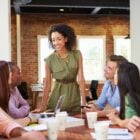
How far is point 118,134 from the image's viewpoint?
1964 mm

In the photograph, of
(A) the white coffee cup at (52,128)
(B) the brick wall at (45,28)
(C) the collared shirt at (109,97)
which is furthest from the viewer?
(B) the brick wall at (45,28)

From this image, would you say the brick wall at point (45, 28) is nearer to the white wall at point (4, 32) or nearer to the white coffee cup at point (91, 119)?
the white wall at point (4, 32)

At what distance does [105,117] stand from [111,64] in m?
0.60

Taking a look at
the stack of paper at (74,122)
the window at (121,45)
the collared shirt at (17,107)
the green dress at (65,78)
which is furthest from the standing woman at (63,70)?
the window at (121,45)

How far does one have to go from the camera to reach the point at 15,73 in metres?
2.78

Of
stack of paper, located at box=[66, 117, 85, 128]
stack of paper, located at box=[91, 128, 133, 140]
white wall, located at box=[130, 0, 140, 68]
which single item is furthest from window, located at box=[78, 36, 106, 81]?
stack of paper, located at box=[91, 128, 133, 140]

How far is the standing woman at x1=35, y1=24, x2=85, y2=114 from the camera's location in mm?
3057

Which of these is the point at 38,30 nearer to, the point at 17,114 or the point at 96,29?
the point at 96,29

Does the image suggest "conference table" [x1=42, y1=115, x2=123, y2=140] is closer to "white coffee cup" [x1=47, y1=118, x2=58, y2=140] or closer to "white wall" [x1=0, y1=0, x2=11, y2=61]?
"white coffee cup" [x1=47, y1=118, x2=58, y2=140]

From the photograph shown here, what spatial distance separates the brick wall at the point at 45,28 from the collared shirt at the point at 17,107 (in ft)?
25.3

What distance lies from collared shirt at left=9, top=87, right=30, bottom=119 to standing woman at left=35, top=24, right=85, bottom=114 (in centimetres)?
30

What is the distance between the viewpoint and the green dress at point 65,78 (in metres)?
3.05

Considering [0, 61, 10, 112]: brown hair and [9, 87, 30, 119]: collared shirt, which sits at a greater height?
[0, 61, 10, 112]: brown hair

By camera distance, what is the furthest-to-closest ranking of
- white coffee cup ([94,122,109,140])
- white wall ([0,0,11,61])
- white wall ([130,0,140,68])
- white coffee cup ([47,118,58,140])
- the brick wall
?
the brick wall → white wall ([130,0,140,68]) → white wall ([0,0,11,61]) → white coffee cup ([47,118,58,140]) → white coffee cup ([94,122,109,140])
